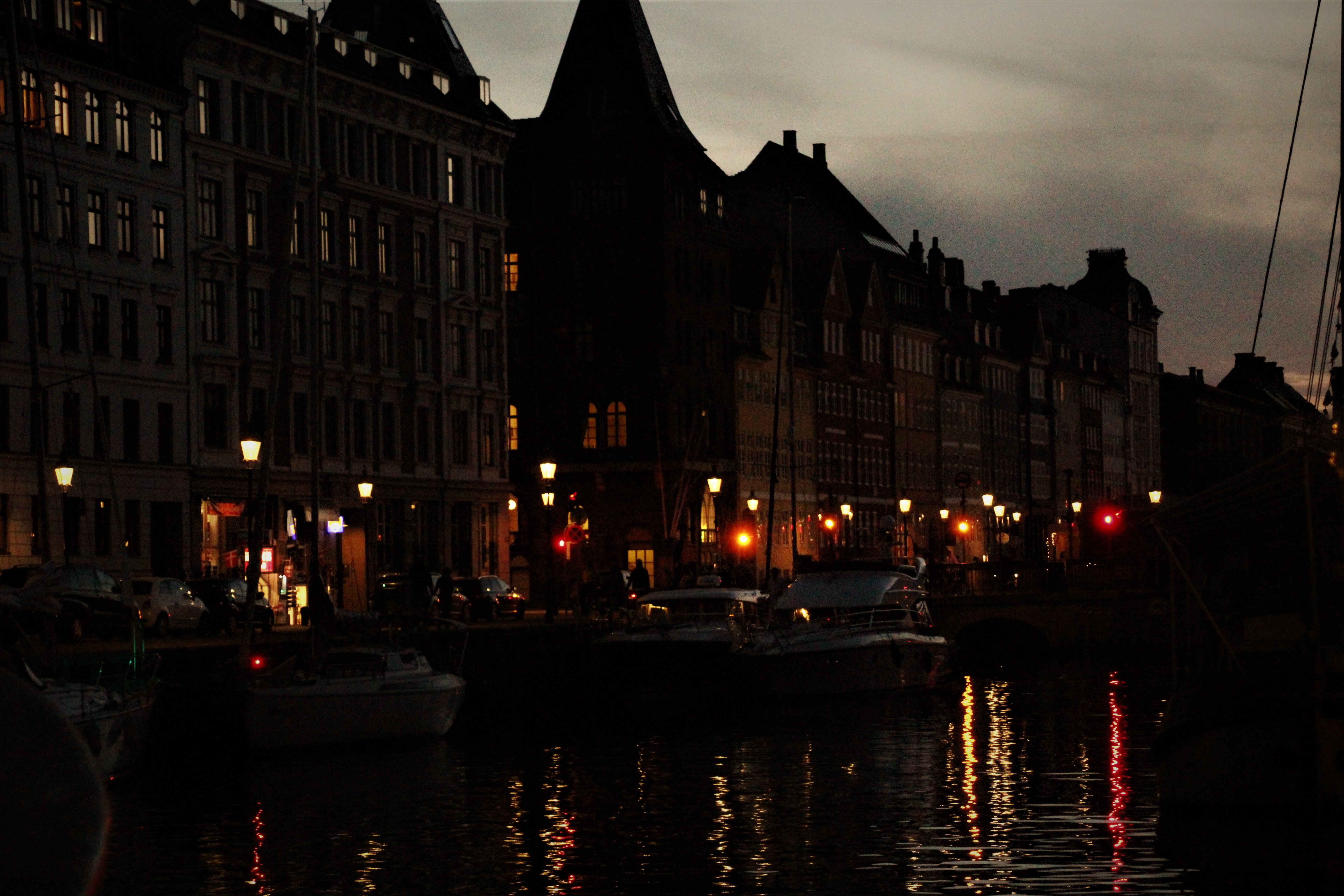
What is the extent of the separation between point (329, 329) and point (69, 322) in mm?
12319

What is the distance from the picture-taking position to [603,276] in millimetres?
102625

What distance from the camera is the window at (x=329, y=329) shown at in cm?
7794

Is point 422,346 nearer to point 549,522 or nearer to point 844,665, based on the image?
point 549,522

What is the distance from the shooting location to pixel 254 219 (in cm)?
7512

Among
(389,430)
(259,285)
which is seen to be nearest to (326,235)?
(259,285)

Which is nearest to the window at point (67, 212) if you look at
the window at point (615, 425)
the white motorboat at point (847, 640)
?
the white motorboat at point (847, 640)

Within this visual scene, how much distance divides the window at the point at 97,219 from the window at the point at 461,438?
2011 cm

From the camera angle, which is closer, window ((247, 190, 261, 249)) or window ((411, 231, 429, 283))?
window ((247, 190, 261, 249))

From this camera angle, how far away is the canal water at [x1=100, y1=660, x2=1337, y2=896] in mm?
24922

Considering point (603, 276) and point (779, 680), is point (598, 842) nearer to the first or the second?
point (779, 680)

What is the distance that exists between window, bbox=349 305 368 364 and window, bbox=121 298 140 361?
1086cm

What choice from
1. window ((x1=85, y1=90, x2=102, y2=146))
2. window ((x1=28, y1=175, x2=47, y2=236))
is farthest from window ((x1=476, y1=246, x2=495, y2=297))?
window ((x1=28, y1=175, x2=47, y2=236))

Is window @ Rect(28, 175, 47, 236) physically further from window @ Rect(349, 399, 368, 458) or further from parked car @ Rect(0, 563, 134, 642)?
parked car @ Rect(0, 563, 134, 642)

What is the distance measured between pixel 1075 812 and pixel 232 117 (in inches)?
1919
